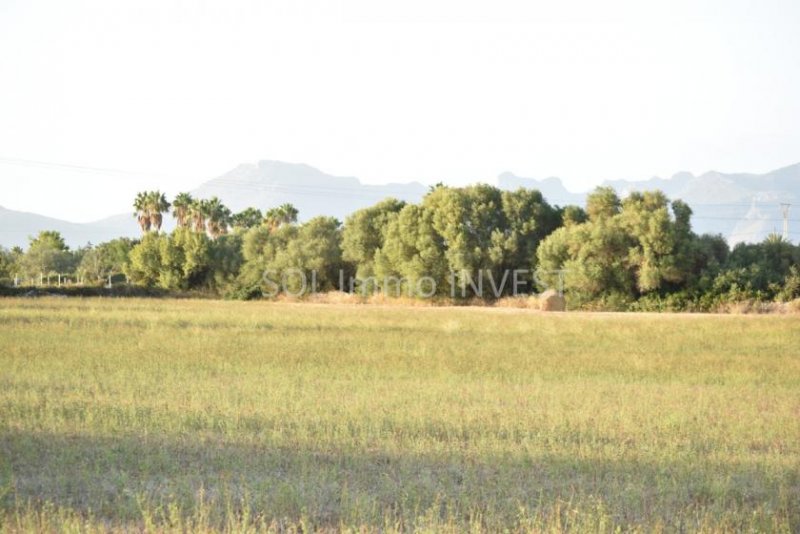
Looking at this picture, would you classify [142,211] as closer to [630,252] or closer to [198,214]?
[198,214]

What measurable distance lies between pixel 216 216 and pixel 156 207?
21.2ft

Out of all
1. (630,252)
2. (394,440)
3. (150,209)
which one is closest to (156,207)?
(150,209)

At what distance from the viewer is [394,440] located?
11078mm

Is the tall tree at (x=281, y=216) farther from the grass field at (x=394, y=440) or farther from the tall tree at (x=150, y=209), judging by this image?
the grass field at (x=394, y=440)

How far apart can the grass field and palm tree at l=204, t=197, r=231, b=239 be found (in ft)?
239

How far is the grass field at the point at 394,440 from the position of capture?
8203 millimetres

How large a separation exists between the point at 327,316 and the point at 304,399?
82.7ft

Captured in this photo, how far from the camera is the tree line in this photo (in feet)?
168

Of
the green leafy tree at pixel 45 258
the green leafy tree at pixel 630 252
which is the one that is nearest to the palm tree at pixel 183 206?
the green leafy tree at pixel 45 258

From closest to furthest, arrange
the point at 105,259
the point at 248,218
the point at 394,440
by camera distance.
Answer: the point at 394,440 → the point at 248,218 → the point at 105,259

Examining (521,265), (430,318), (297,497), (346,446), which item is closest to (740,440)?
(346,446)

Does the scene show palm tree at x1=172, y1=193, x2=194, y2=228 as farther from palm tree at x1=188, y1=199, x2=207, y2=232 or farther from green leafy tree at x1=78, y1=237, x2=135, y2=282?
green leafy tree at x1=78, y1=237, x2=135, y2=282

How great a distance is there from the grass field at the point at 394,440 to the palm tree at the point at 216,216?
72.8 metres

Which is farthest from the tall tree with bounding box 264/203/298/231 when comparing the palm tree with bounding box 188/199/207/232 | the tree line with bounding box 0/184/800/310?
the tree line with bounding box 0/184/800/310
